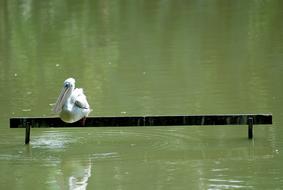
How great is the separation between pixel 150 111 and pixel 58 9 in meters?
17.5

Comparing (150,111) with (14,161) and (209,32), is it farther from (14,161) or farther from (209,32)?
(209,32)

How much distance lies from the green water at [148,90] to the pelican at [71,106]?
47 centimetres

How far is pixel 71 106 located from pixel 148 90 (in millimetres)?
4256

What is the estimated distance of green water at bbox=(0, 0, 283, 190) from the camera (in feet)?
32.2

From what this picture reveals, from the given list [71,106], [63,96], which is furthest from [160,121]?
[63,96]

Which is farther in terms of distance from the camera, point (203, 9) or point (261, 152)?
point (203, 9)

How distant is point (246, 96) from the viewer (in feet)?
45.8

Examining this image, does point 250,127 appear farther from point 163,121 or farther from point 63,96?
point 63,96

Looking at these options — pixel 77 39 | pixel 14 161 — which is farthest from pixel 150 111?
pixel 77 39

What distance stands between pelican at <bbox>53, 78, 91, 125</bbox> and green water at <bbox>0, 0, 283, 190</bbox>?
47 cm

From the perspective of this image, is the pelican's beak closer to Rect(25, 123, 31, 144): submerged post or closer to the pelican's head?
the pelican's head

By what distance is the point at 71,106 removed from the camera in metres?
10.5

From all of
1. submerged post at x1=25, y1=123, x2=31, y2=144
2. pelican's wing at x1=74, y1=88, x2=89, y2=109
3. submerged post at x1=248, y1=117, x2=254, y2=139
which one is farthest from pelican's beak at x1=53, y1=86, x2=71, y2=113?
submerged post at x1=248, y1=117, x2=254, y2=139

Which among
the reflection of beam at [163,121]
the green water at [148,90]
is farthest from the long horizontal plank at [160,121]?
the green water at [148,90]
